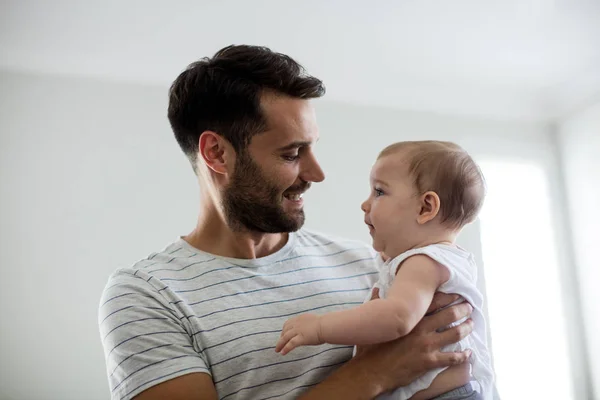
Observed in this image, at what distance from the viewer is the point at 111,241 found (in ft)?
11.2

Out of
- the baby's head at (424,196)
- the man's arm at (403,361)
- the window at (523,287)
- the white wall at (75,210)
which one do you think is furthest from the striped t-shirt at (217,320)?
the window at (523,287)

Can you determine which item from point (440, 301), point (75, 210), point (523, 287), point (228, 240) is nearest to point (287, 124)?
point (228, 240)

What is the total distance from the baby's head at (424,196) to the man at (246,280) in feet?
0.53

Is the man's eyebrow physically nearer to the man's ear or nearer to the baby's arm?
the man's ear

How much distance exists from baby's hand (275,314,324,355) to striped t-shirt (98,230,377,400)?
0.21m

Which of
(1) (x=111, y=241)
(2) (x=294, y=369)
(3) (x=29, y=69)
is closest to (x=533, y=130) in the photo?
(1) (x=111, y=241)

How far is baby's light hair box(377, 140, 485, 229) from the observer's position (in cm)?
139

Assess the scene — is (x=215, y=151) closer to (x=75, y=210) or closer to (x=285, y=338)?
(x=285, y=338)

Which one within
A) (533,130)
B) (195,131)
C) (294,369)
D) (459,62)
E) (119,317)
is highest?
(459,62)

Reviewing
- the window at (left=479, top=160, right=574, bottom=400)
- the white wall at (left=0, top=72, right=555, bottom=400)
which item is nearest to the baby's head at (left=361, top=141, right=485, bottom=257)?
the white wall at (left=0, top=72, right=555, bottom=400)

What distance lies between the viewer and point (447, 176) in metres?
1.39

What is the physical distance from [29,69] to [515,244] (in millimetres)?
3054

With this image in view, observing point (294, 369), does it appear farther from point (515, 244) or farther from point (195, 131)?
point (515, 244)

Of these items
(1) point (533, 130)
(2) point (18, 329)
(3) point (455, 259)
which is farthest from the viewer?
(1) point (533, 130)
